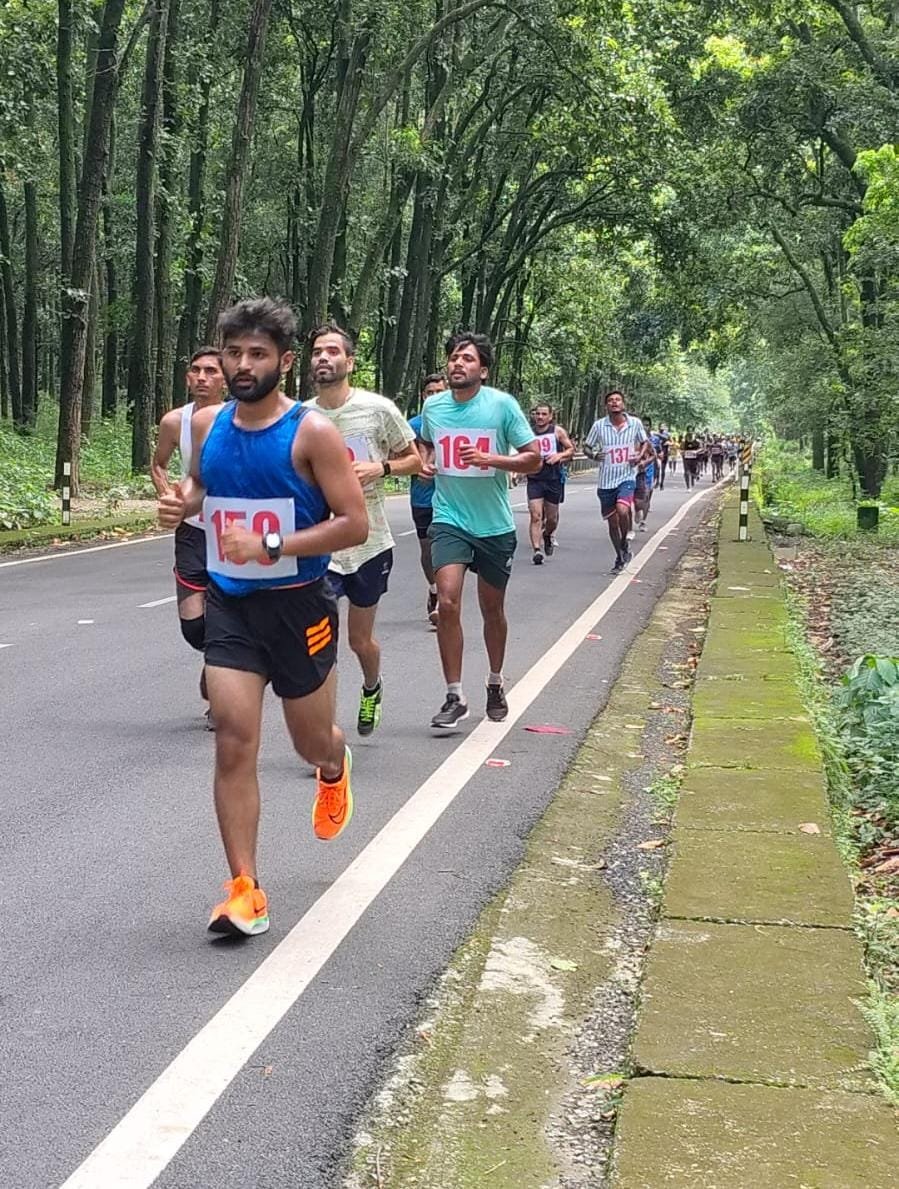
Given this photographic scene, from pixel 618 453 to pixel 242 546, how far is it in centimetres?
1171

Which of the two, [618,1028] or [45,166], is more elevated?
[45,166]

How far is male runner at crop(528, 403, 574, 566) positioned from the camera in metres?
16.9

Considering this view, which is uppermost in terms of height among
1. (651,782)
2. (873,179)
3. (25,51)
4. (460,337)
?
(25,51)

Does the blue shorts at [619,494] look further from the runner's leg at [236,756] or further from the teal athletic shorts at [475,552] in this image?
the runner's leg at [236,756]

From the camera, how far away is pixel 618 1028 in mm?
3957

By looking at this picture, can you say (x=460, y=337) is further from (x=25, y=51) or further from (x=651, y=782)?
(x=25, y=51)

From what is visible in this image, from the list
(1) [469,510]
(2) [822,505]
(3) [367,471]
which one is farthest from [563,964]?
(2) [822,505]

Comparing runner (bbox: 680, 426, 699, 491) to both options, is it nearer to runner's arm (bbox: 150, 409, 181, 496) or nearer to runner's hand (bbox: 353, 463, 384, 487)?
runner's arm (bbox: 150, 409, 181, 496)

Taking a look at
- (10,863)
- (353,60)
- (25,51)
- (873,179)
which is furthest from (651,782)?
(353,60)

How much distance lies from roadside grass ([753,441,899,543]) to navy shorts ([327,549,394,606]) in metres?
13.8

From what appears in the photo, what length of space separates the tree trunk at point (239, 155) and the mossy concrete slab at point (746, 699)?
15.8 metres

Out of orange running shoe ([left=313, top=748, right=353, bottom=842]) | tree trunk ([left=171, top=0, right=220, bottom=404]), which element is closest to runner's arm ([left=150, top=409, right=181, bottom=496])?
orange running shoe ([left=313, top=748, right=353, bottom=842])

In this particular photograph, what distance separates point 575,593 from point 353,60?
614 inches

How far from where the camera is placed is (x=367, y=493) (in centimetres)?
730
